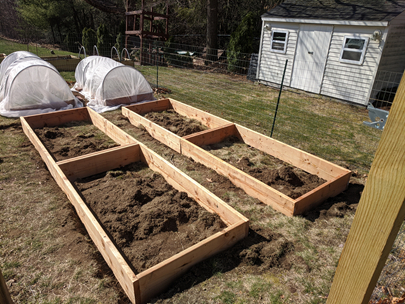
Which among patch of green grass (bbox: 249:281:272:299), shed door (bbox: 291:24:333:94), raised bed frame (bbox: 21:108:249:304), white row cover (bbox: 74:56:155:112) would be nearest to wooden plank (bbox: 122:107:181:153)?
raised bed frame (bbox: 21:108:249:304)

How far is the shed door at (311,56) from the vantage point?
36.0ft

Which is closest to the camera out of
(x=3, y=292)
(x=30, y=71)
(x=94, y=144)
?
(x=3, y=292)

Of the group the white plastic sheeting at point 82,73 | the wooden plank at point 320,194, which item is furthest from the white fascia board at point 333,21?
the white plastic sheeting at point 82,73

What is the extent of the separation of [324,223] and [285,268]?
1.16 meters

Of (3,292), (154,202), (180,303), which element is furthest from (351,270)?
(154,202)

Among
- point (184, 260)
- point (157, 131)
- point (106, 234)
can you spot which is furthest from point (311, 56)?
point (106, 234)

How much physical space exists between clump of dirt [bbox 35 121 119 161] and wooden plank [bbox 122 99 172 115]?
1.32 metres

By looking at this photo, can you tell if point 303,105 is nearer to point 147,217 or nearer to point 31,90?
point 147,217

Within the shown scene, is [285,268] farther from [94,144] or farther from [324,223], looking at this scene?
[94,144]

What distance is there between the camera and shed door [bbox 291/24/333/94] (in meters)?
11.0

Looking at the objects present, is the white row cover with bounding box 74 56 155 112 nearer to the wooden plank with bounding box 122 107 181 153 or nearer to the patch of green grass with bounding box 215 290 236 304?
the wooden plank with bounding box 122 107 181 153

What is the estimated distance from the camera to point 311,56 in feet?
37.5

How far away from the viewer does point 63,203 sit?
4297 millimetres

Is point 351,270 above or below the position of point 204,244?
above
